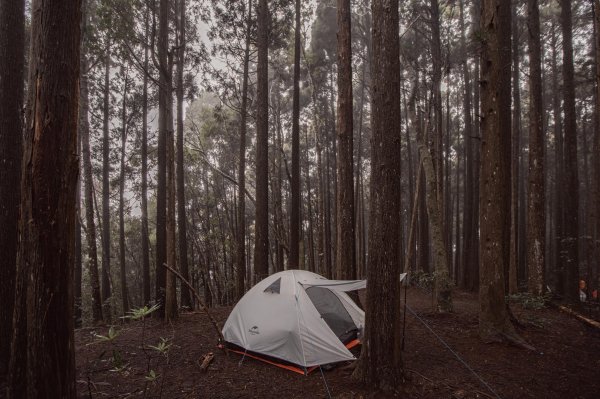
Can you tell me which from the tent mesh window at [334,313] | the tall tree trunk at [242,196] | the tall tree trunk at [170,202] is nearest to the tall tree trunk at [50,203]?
the tent mesh window at [334,313]

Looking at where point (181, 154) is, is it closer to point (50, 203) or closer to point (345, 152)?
point (345, 152)

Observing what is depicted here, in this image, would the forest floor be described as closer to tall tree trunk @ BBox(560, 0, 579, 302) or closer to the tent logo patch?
the tent logo patch

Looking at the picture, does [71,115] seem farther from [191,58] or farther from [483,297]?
[191,58]

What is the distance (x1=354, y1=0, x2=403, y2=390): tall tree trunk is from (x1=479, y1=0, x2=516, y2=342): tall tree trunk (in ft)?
8.28

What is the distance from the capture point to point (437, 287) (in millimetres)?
8250

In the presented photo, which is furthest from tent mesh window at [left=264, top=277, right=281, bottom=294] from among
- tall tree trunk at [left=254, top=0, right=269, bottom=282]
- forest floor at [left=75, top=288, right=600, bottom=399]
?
tall tree trunk at [left=254, top=0, right=269, bottom=282]

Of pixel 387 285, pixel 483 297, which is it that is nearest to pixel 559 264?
pixel 483 297

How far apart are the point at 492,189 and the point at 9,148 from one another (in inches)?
286

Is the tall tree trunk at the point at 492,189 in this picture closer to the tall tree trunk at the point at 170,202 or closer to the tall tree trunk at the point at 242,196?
the tall tree trunk at the point at 170,202

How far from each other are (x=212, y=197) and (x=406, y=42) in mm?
13903

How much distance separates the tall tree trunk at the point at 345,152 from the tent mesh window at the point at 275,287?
4.85ft

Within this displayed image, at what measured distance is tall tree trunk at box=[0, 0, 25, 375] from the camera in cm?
426

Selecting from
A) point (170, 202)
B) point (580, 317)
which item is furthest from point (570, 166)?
point (170, 202)

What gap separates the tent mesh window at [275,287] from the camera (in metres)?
6.45
